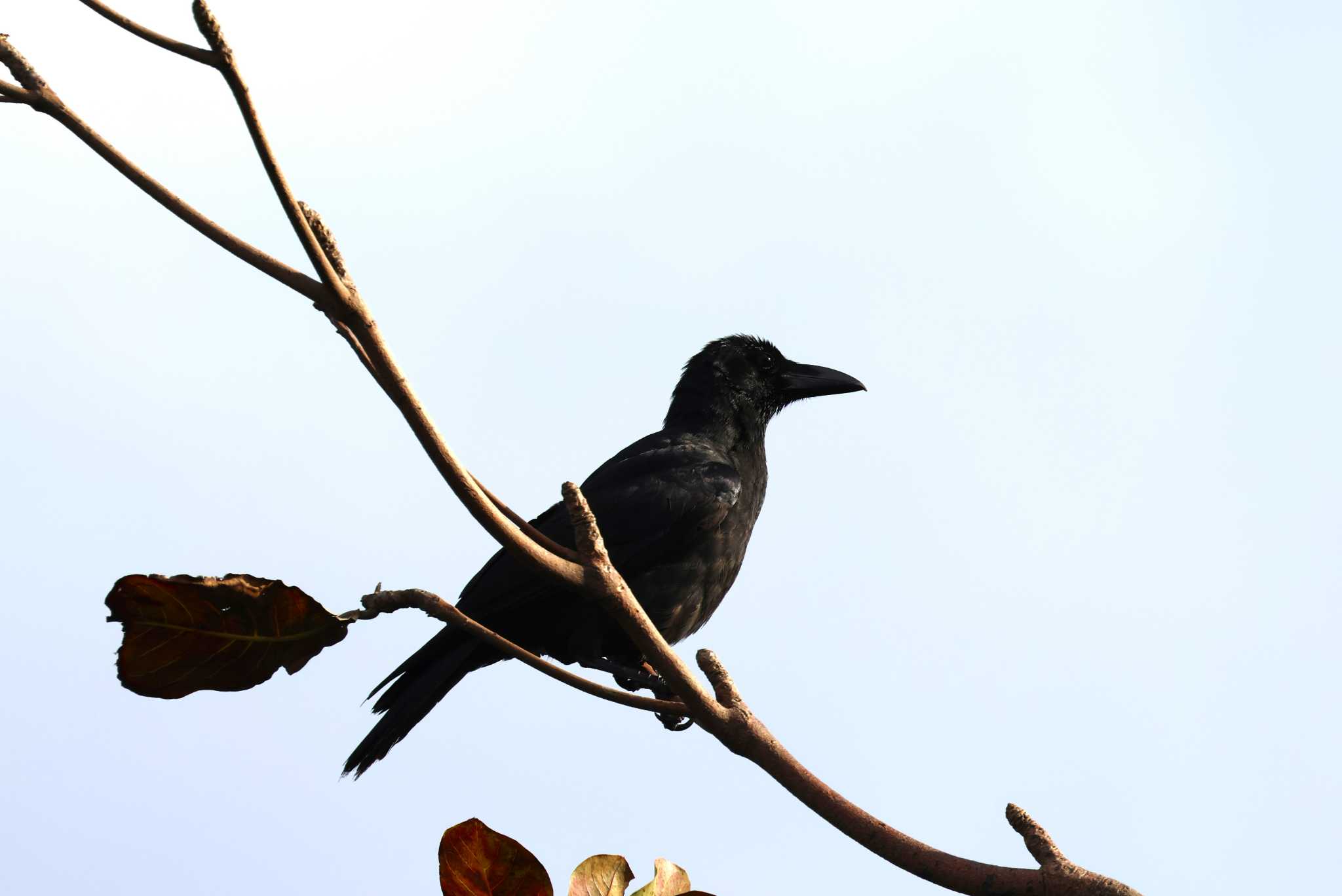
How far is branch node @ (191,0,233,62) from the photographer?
188 cm

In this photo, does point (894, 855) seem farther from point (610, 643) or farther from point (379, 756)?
point (610, 643)

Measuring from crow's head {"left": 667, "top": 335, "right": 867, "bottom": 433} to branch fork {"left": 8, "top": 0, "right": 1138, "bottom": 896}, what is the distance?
166 inches

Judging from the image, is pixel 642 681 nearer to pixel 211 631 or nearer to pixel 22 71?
pixel 211 631

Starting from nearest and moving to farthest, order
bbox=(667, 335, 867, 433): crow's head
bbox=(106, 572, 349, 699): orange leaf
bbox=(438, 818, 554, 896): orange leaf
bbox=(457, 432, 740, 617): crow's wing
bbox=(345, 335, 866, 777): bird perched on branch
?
bbox=(438, 818, 554, 896): orange leaf → bbox=(106, 572, 349, 699): orange leaf → bbox=(345, 335, 866, 777): bird perched on branch → bbox=(457, 432, 740, 617): crow's wing → bbox=(667, 335, 867, 433): crow's head

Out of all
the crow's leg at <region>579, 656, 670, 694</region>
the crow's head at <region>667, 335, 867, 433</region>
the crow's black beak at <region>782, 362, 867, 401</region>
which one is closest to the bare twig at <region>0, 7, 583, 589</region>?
the crow's leg at <region>579, 656, 670, 694</region>

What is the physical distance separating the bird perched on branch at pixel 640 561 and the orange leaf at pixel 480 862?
2691 mm

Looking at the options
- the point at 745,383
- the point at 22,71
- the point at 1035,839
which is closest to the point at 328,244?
the point at 22,71

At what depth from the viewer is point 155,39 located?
1.99 metres

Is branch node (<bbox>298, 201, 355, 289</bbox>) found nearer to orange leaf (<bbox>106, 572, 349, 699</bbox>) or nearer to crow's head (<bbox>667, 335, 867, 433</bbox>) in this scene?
orange leaf (<bbox>106, 572, 349, 699</bbox>)

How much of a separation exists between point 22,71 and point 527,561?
1.15 metres

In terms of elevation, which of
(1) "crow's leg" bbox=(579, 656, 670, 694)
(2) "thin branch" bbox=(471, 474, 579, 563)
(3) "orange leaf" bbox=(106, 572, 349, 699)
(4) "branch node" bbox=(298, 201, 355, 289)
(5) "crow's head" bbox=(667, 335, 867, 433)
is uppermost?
(5) "crow's head" bbox=(667, 335, 867, 433)

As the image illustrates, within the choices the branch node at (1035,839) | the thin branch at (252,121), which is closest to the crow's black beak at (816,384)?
the branch node at (1035,839)

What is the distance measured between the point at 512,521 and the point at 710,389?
4605mm

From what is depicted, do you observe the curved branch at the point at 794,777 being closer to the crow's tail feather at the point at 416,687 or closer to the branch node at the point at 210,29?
the branch node at the point at 210,29
